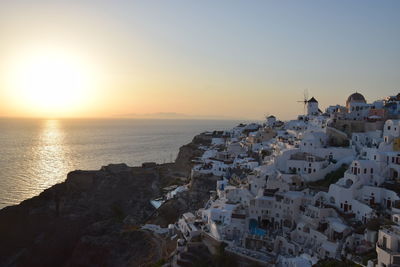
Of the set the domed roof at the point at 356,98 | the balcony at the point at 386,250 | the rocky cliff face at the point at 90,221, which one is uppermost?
the domed roof at the point at 356,98

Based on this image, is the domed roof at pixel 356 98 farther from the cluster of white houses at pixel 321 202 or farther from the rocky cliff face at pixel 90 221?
the rocky cliff face at pixel 90 221

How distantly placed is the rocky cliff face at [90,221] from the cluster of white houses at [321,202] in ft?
24.5

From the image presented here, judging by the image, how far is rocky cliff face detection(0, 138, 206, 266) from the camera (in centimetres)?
3328

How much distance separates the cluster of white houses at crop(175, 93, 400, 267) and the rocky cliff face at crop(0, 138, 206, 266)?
7.47 metres

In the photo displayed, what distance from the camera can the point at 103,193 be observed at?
1906 inches

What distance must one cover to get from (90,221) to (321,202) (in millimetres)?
27573

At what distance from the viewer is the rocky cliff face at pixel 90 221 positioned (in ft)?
109

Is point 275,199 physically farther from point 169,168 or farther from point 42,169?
point 42,169

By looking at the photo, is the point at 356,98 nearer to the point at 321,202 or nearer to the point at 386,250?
the point at 321,202

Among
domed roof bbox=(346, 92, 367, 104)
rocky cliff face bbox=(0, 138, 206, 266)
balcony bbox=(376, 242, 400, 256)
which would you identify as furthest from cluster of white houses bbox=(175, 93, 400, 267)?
rocky cliff face bbox=(0, 138, 206, 266)

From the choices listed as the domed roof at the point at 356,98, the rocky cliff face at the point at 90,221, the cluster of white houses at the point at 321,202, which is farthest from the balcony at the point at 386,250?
the domed roof at the point at 356,98

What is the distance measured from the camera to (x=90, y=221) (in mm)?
41562

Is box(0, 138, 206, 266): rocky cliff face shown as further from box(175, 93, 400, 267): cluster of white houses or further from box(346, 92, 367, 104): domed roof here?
box(346, 92, 367, 104): domed roof

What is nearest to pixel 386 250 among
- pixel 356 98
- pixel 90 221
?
pixel 356 98
